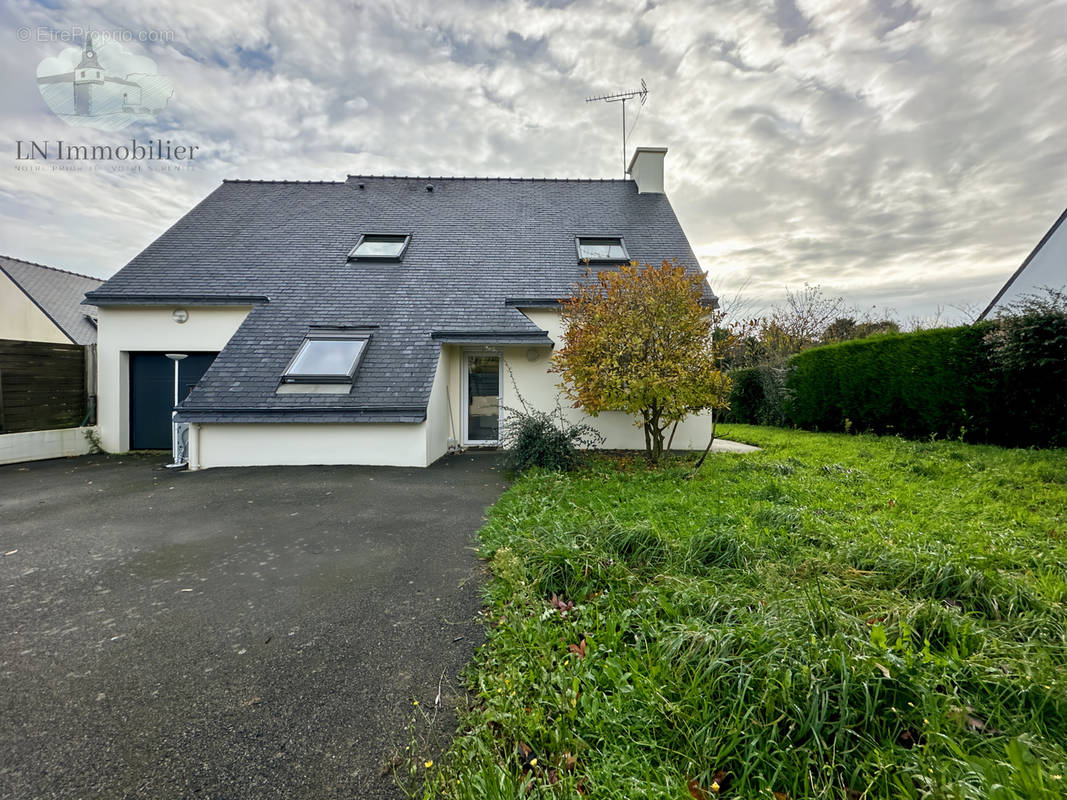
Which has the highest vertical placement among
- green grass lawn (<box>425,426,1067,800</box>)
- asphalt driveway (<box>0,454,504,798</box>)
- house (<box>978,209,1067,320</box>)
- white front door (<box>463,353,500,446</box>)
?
house (<box>978,209,1067,320</box>)

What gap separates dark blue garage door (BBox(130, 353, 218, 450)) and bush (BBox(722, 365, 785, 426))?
14689 mm

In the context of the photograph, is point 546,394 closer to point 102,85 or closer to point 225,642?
point 225,642

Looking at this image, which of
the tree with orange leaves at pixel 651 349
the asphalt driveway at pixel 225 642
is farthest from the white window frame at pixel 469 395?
the asphalt driveway at pixel 225 642

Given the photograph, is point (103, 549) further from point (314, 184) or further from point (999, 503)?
point (314, 184)

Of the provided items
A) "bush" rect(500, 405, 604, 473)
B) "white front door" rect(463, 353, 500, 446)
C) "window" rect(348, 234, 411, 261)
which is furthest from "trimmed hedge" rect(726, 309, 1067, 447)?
"window" rect(348, 234, 411, 261)

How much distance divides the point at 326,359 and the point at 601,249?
711 cm

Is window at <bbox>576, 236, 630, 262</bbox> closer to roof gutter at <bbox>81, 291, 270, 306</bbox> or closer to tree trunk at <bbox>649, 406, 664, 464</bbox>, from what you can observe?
tree trunk at <bbox>649, 406, 664, 464</bbox>

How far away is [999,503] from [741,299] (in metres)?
16.6

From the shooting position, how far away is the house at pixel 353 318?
745 centimetres

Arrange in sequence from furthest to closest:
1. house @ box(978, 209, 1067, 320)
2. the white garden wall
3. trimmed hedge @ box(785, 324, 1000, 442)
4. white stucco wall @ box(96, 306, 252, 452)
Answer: house @ box(978, 209, 1067, 320), white stucco wall @ box(96, 306, 252, 452), trimmed hedge @ box(785, 324, 1000, 442), the white garden wall

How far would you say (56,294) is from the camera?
13086mm

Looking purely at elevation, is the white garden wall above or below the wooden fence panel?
below

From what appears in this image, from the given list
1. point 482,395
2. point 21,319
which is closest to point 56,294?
point 21,319

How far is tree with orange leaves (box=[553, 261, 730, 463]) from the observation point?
21.3 ft
